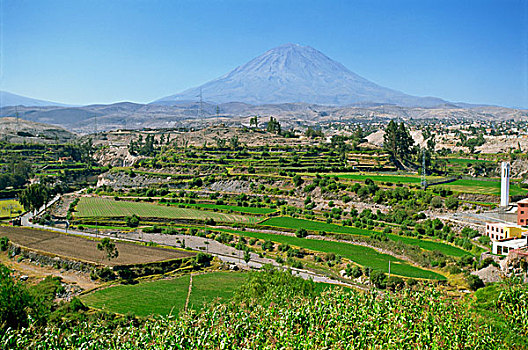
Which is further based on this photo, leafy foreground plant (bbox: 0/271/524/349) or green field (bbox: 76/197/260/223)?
green field (bbox: 76/197/260/223)

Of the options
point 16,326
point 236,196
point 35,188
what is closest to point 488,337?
point 16,326

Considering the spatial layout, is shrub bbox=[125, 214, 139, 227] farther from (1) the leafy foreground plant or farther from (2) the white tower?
(2) the white tower

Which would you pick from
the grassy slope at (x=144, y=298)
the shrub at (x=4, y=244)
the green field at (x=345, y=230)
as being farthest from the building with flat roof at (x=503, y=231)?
the shrub at (x=4, y=244)

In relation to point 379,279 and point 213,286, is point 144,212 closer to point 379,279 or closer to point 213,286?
point 213,286

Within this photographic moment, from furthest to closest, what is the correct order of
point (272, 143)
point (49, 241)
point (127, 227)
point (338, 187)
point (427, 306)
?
point (272, 143)
point (338, 187)
point (127, 227)
point (49, 241)
point (427, 306)

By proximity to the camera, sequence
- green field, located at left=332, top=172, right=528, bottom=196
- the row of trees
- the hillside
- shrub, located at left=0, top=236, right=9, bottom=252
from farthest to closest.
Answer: the hillside < the row of trees < green field, located at left=332, top=172, right=528, bottom=196 < shrub, located at left=0, top=236, right=9, bottom=252

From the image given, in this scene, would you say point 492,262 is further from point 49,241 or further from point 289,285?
point 49,241

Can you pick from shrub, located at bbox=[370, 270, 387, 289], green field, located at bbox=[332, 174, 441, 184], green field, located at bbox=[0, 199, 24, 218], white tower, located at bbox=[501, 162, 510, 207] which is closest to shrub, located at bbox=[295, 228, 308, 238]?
shrub, located at bbox=[370, 270, 387, 289]

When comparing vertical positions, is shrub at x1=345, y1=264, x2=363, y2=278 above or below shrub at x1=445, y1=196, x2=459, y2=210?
below
